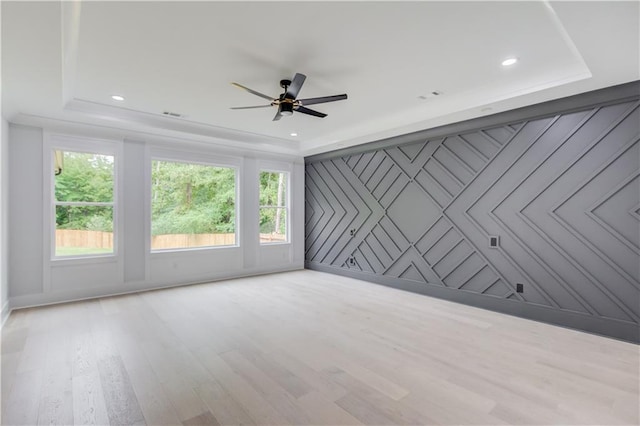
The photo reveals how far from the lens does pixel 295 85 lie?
122 inches

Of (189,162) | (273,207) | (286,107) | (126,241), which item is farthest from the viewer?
(273,207)

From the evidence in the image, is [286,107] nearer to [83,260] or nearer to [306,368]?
[306,368]

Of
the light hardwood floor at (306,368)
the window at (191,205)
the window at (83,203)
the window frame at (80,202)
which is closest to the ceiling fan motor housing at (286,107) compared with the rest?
the light hardwood floor at (306,368)

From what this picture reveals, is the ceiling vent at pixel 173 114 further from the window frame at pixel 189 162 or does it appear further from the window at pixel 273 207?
the window at pixel 273 207

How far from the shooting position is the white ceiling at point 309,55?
2.28 metres

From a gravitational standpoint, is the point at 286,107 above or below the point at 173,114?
below

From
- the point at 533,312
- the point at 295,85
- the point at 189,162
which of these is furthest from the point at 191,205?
the point at 533,312

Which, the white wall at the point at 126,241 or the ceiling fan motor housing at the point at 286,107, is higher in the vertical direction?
the ceiling fan motor housing at the point at 286,107

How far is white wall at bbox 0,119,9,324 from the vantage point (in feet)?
12.6

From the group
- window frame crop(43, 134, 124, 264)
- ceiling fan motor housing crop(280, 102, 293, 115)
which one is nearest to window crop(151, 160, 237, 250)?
window frame crop(43, 134, 124, 264)

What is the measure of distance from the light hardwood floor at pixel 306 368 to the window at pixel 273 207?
2.89 meters

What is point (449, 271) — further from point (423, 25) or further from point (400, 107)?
point (423, 25)

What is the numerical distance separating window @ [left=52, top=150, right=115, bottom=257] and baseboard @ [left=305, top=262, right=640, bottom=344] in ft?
15.8

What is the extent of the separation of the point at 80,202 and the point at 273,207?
3511 millimetres
